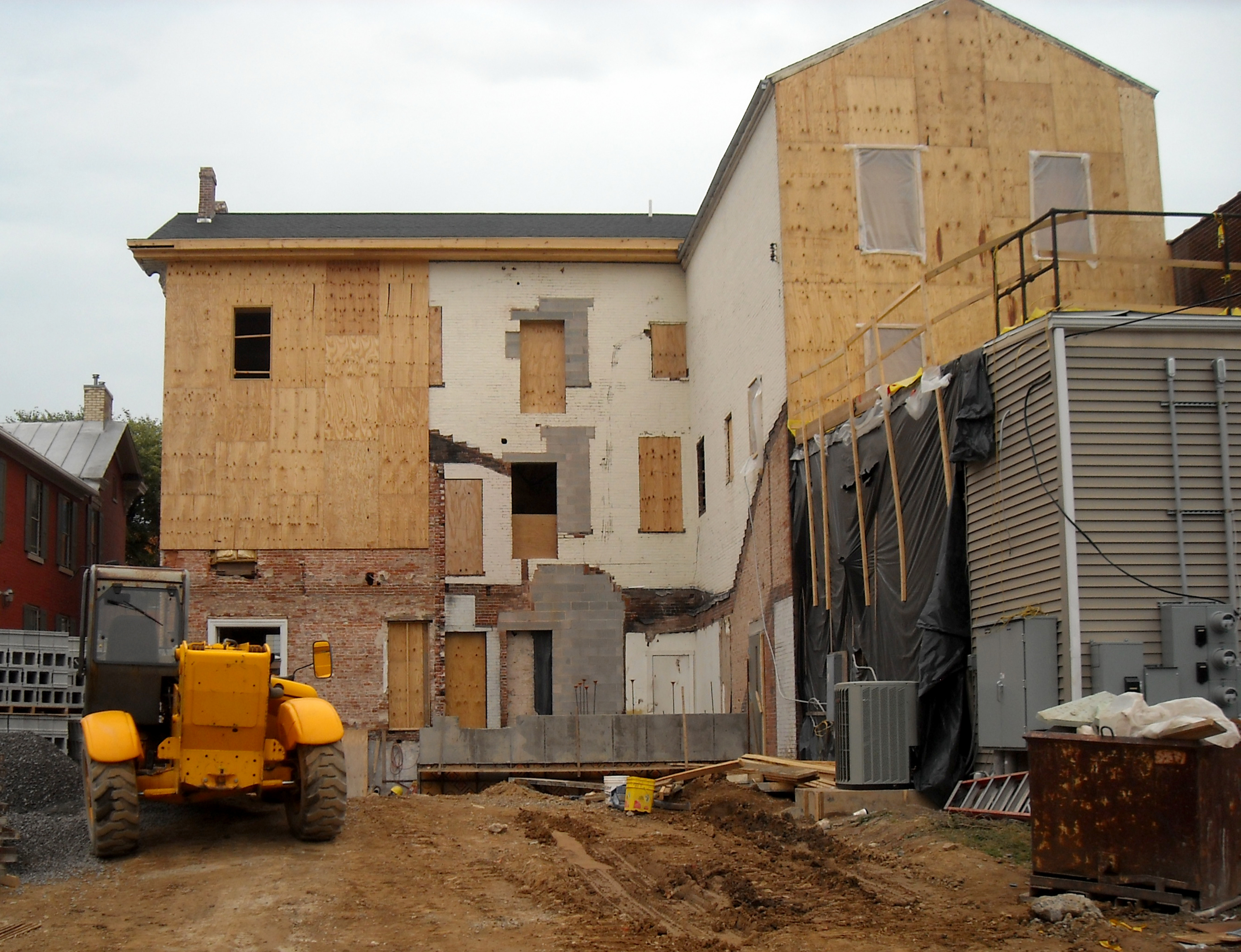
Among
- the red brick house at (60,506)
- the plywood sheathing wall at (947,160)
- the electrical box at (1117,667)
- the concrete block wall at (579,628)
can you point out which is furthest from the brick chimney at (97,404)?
the electrical box at (1117,667)

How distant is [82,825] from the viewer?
12.9m

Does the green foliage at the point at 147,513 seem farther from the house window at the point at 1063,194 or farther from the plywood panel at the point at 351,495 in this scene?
the house window at the point at 1063,194

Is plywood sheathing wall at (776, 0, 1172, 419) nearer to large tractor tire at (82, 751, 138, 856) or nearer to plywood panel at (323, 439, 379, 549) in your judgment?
plywood panel at (323, 439, 379, 549)

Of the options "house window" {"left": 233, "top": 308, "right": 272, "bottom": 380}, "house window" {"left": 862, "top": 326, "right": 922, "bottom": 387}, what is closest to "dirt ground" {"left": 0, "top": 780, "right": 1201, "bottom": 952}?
"house window" {"left": 862, "top": 326, "right": 922, "bottom": 387}

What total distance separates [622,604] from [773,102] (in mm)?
11066

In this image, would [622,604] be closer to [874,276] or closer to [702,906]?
[874,276]

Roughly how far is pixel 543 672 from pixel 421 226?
10.2 metres

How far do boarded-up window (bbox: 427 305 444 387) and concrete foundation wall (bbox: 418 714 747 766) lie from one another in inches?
316

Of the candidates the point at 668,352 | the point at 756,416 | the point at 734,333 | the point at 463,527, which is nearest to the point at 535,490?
the point at 463,527

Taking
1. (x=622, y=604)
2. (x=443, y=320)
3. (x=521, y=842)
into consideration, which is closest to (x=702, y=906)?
(x=521, y=842)

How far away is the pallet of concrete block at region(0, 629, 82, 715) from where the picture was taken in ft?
67.5

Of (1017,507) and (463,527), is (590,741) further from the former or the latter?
(1017,507)

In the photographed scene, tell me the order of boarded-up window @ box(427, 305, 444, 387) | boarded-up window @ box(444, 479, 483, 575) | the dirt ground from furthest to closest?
boarded-up window @ box(427, 305, 444, 387) → boarded-up window @ box(444, 479, 483, 575) → the dirt ground

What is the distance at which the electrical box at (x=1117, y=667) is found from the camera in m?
12.2
